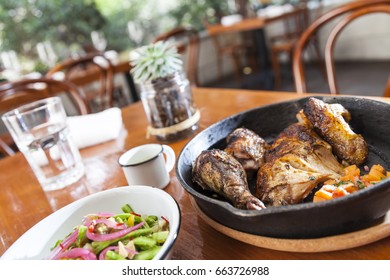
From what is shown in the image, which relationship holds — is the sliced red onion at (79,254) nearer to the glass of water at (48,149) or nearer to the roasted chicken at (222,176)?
the roasted chicken at (222,176)

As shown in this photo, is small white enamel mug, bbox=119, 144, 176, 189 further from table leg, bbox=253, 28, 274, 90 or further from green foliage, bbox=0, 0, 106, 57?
green foliage, bbox=0, 0, 106, 57

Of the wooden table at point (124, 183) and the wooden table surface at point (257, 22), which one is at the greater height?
the wooden table surface at point (257, 22)

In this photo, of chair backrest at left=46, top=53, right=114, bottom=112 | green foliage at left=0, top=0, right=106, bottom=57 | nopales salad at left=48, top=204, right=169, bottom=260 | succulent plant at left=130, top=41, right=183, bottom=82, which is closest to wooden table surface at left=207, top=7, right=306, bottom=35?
chair backrest at left=46, top=53, right=114, bottom=112

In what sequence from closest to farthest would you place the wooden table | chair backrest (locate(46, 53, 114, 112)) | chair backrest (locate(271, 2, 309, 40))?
the wooden table → chair backrest (locate(46, 53, 114, 112)) → chair backrest (locate(271, 2, 309, 40))

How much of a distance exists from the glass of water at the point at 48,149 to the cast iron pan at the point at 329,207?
0.50 m

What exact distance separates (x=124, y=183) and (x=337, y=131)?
1.93ft

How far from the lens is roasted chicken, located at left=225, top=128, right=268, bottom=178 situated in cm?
76

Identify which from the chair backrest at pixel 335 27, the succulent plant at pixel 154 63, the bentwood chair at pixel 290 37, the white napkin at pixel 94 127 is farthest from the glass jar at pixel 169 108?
the bentwood chair at pixel 290 37

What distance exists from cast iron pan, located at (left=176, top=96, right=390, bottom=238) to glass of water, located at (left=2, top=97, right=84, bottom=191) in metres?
0.50

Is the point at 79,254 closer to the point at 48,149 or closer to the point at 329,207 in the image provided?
the point at 329,207

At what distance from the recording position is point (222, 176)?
2.18 ft

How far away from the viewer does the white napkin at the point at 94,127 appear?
126cm

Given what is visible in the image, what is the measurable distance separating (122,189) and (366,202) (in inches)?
18.4
